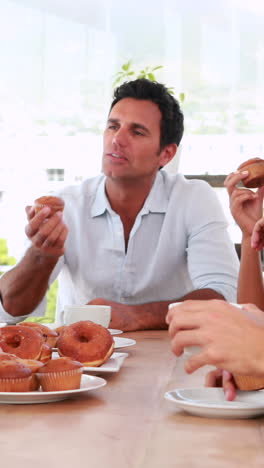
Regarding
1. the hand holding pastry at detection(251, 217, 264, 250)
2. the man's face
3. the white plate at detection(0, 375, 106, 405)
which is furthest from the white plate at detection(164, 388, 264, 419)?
the man's face

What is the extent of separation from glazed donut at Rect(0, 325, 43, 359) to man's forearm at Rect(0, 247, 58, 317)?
3.27 ft

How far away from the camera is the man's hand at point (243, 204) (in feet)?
7.33

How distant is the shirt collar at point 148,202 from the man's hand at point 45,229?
19.3 inches

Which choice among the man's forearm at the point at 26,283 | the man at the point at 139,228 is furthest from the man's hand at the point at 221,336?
the man at the point at 139,228

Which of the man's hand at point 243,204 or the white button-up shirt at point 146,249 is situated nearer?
the man's hand at point 243,204

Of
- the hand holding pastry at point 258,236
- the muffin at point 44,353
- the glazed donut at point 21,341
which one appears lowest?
the muffin at point 44,353

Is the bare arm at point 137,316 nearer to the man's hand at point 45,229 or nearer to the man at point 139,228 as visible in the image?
the man's hand at point 45,229

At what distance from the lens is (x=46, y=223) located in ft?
6.59

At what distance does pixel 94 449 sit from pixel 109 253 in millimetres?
1743

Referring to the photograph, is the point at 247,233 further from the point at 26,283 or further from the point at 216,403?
the point at 216,403

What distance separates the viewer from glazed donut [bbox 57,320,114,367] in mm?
1213

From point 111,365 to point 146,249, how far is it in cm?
131

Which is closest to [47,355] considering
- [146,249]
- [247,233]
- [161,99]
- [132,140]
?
[247,233]

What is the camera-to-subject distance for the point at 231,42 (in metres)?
5.55
